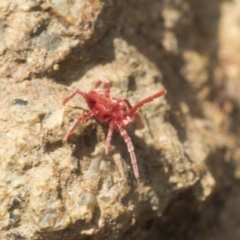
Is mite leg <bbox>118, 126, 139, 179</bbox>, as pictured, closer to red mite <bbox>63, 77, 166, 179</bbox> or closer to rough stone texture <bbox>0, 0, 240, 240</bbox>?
red mite <bbox>63, 77, 166, 179</bbox>

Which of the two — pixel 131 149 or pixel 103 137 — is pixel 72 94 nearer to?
pixel 103 137

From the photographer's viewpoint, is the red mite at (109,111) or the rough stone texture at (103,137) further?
the red mite at (109,111)

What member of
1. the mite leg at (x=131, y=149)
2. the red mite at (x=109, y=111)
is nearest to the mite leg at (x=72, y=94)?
the red mite at (x=109, y=111)

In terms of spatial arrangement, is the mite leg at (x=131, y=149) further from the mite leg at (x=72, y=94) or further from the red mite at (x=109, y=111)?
the mite leg at (x=72, y=94)

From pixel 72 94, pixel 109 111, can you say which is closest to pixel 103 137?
pixel 109 111

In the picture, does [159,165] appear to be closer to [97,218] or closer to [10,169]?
[97,218]

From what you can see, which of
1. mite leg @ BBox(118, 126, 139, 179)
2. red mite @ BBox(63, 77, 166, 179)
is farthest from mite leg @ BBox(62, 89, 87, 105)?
mite leg @ BBox(118, 126, 139, 179)

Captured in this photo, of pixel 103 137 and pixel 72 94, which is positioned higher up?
pixel 72 94

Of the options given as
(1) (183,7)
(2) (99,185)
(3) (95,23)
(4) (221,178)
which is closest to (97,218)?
(2) (99,185)
